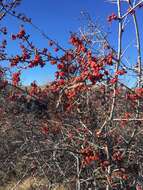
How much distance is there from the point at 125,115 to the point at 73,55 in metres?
1.45

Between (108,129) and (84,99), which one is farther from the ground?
(84,99)

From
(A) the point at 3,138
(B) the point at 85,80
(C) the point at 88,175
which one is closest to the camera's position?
(B) the point at 85,80

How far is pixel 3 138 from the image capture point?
10859mm

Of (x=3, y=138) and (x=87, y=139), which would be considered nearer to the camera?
(x=87, y=139)

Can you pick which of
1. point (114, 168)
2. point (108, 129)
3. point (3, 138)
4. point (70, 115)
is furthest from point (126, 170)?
point (3, 138)

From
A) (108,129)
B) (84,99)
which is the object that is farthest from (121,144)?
(84,99)

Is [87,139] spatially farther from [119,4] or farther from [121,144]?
[119,4]

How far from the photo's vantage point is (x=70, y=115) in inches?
303

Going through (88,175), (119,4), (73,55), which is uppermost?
(119,4)

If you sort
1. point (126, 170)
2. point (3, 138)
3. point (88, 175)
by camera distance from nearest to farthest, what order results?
point (126, 170) < point (88, 175) < point (3, 138)

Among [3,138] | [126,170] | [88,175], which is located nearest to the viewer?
[126,170]

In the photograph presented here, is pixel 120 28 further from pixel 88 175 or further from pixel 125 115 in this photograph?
pixel 88 175

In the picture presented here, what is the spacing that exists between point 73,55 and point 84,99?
2.68 ft

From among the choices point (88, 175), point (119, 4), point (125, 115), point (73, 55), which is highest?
point (119, 4)
